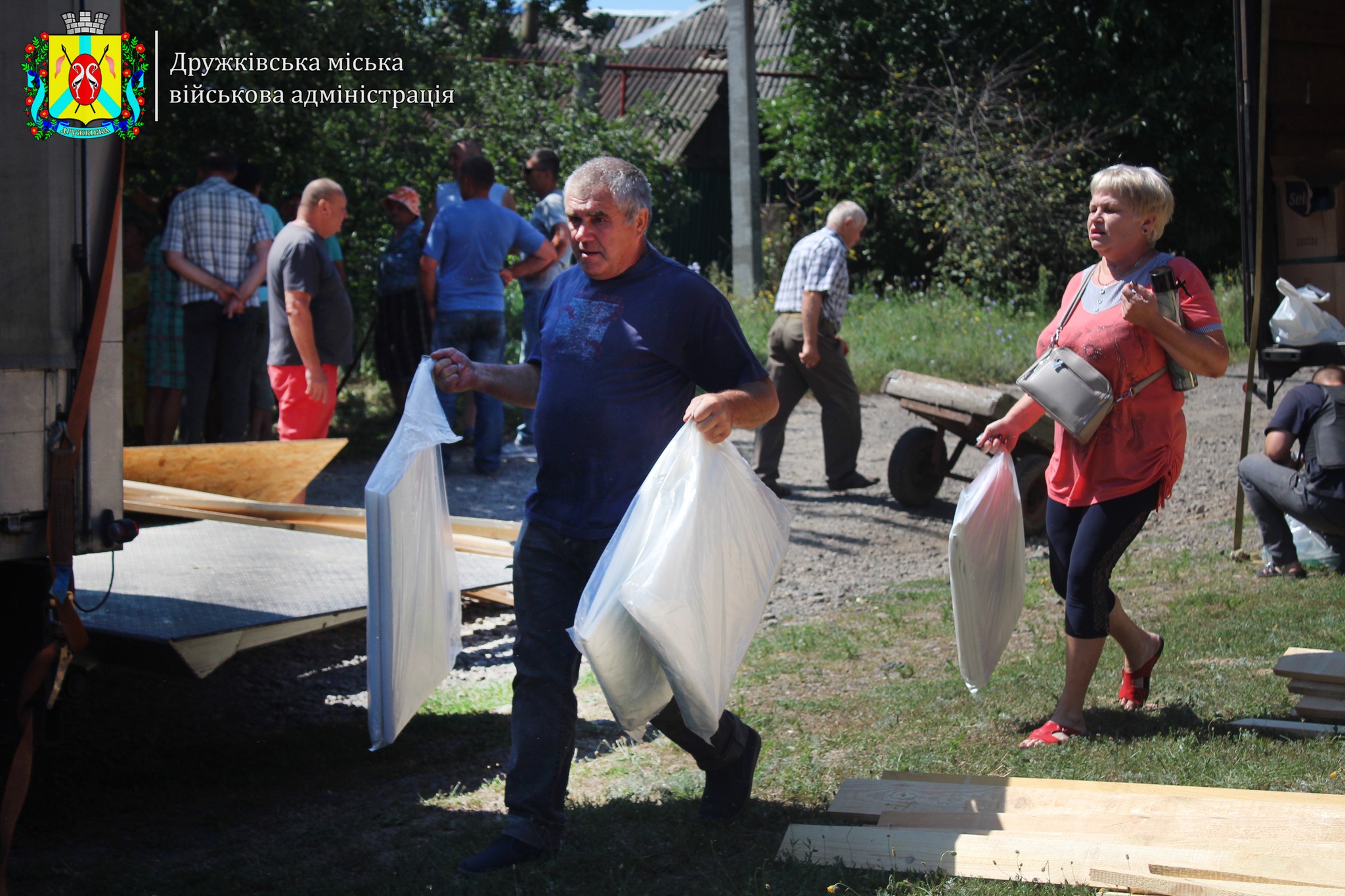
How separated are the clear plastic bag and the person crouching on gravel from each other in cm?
286

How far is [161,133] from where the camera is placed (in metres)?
9.76

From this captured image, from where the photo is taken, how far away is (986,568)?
419cm

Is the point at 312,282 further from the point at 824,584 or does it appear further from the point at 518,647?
the point at 518,647

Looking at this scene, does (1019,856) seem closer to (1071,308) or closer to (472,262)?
(1071,308)

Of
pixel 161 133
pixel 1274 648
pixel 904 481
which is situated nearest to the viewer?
pixel 1274 648

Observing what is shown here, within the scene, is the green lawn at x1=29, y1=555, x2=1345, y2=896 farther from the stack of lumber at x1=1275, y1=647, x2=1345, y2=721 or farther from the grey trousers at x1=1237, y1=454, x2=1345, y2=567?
the grey trousers at x1=1237, y1=454, x2=1345, y2=567

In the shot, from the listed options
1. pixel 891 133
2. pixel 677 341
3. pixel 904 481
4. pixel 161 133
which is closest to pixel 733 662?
pixel 677 341

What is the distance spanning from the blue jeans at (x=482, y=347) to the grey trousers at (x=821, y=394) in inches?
75.2

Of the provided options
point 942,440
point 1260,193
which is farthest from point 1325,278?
point 942,440

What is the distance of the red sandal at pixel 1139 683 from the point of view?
14.4 ft

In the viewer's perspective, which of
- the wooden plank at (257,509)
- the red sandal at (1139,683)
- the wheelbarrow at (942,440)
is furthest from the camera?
the wheelbarrow at (942,440)

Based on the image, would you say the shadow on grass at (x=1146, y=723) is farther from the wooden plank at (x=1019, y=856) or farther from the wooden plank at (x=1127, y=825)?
the wooden plank at (x=1019, y=856)

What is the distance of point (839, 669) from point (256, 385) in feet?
17.3

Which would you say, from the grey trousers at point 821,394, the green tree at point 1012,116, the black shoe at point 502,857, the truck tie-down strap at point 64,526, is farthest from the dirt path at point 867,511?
the green tree at point 1012,116
